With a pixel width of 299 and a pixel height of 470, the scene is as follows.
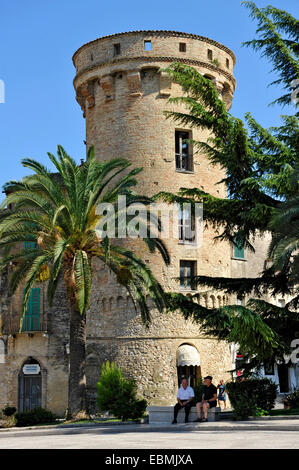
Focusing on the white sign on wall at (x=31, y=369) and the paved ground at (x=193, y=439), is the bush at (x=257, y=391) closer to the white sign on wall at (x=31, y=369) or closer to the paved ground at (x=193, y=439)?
the paved ground at (x=193, y=439)

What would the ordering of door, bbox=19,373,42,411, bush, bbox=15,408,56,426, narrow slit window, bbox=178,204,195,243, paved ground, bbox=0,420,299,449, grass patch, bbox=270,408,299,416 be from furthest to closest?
door, bbox=19,373,42,411
narrow slit window, bbox=178,204,195,243
bush, bbox=15,408,56,426
grass patch, bbox=270,408,299,416
paved ground, bbox=0,420,299,449

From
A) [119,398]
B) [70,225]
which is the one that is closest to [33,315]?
[70,225]

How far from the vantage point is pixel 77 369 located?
75.4 ft

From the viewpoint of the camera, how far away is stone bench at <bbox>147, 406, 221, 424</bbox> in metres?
18.0

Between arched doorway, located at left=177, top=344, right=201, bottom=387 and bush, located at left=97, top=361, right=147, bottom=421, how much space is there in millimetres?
5314

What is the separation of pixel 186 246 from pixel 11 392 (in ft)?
34.0

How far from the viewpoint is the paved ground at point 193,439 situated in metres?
11.8

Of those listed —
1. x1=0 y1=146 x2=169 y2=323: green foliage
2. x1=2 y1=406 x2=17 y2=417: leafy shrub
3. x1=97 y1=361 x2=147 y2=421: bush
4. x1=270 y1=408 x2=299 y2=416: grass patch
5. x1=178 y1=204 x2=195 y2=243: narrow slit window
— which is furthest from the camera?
x1=2 y1=406 x2=17 y2=417: leafy shrub

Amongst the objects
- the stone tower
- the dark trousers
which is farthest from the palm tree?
the stone tower

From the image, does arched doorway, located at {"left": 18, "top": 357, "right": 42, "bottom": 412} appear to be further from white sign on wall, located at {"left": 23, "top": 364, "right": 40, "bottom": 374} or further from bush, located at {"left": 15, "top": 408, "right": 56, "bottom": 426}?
bush, located at {"left": 15, "top": 408, "right": 56, "bottom": 426}

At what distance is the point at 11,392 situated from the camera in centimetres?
3175

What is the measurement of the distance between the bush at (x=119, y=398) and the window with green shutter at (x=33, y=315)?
31.1 ft

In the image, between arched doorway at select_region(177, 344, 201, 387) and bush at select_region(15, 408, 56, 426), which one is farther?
arched doorway at select_region(177, 344, 201, 387)

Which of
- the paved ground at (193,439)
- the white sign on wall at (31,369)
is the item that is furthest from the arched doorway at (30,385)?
the paved ground at (193,439)
